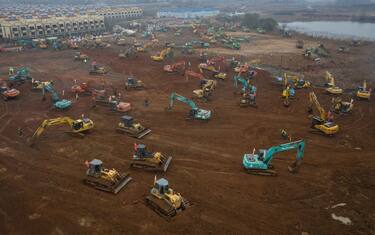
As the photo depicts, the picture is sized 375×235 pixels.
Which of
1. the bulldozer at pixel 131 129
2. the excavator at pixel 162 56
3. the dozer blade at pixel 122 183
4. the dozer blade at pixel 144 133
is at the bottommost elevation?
the dozer blade at pixel 122 183

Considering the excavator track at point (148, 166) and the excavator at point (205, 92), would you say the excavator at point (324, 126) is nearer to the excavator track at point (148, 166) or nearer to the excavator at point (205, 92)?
the excavator at point (205, 92)

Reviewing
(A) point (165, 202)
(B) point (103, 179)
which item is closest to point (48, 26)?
(B) point (103, 179)

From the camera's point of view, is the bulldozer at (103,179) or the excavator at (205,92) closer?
the bulldozer at (103,179)

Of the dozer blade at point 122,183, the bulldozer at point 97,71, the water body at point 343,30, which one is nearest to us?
the dozer blade at point 122,183

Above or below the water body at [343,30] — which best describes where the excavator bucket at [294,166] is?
below

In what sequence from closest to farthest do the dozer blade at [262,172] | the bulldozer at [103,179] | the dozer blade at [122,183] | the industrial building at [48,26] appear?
the dozer blade at [122,183] < the bulldozer at [103,179] < the dozer blade at [262,172] < the industrial building at [48,26]

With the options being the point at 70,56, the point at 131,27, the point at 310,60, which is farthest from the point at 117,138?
the point at 131,27

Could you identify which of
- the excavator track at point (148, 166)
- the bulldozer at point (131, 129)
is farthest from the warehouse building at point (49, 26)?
the excavator track at point (148, 166)
